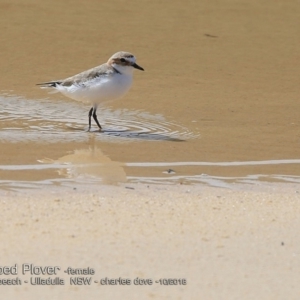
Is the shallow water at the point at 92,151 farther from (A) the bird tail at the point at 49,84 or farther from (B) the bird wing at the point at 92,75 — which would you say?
(B) the bird wing at the point at 92,75

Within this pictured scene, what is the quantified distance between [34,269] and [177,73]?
7.24m

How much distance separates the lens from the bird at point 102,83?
9.21m

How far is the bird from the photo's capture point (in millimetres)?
9211

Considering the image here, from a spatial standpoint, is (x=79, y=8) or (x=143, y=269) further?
(x=79, y=8)

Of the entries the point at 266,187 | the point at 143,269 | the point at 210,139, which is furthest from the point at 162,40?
the point at 143,269

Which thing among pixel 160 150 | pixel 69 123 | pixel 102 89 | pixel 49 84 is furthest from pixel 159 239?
pixel 49 84

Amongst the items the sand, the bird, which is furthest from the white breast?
the sand

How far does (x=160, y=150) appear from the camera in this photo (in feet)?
26.2

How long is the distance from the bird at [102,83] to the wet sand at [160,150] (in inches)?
12.2

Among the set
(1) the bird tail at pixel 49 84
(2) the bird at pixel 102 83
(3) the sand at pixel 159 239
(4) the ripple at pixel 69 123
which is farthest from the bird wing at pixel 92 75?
(3) the sand at pixel 159 239

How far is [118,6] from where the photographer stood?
1350 centimetres

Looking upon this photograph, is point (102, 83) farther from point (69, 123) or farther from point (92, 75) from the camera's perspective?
point (69, 123)

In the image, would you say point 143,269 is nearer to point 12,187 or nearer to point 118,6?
point 12,187

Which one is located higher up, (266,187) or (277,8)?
(277,8)
